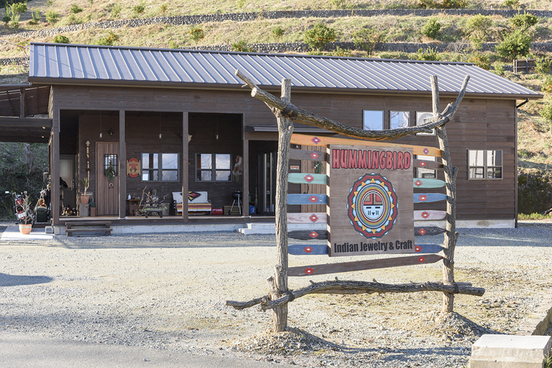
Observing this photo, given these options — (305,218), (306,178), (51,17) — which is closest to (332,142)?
(306,178)

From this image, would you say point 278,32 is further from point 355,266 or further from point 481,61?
point 355,266

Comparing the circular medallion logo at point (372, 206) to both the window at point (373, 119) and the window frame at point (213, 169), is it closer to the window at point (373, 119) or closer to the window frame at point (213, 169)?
the window at point (373, 119)

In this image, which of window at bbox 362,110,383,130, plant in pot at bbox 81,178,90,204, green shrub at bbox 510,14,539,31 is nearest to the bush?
green shrub at bbox 510,14,539,31

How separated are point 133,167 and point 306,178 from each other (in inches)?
519

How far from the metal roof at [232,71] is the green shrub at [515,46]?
2387 cm

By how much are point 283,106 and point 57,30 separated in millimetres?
52567

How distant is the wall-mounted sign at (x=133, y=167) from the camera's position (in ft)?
57.5

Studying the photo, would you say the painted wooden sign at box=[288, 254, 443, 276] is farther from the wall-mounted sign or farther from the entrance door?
the wall-mounted sign

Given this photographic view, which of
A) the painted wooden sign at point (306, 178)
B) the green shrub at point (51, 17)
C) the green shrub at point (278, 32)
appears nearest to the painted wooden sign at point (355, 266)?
the painted wooden sign at point (306, 178)

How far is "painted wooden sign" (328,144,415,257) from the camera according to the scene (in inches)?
218

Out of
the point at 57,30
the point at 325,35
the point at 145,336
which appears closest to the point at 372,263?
the point at 145,336

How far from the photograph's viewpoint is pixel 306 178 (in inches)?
211

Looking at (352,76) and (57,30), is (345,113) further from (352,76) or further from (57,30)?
(57,30)

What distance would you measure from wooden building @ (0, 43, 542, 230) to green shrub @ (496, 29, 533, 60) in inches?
951
